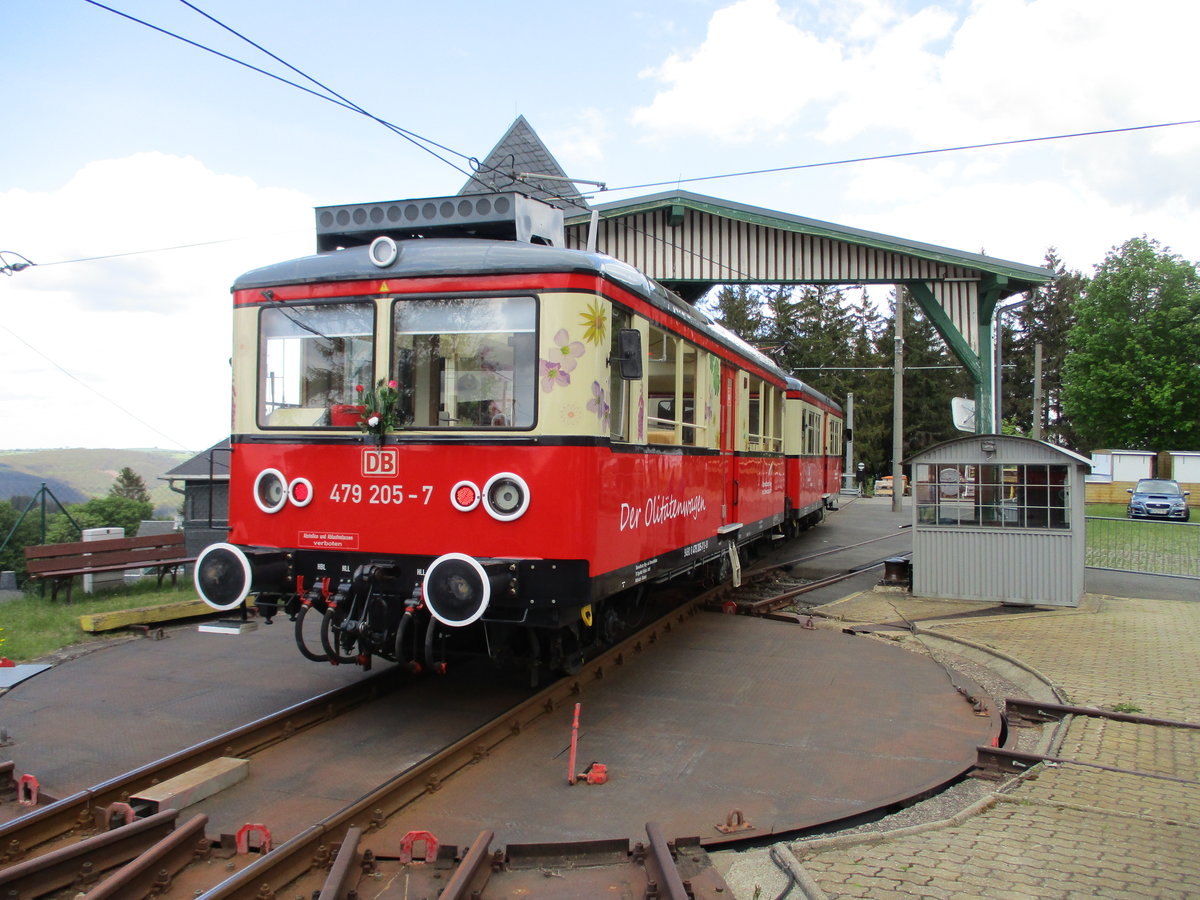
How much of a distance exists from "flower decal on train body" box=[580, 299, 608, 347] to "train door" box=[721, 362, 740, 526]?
3486 mm

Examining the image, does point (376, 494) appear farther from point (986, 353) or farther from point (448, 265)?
point (986, 353)

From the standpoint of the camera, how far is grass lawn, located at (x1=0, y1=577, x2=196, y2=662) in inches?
305

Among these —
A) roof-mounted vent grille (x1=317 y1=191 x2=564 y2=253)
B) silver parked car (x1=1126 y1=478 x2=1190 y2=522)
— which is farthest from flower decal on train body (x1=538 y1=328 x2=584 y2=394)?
silver parked car (x1=1126 y1=478 x2=1190 y2=522)

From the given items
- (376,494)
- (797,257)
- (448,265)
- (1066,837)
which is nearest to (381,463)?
(376,494)

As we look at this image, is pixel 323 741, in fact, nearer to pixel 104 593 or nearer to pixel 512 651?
pixel 512 651

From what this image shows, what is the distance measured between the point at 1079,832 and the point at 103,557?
10252 millimetres

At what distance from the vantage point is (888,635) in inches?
354

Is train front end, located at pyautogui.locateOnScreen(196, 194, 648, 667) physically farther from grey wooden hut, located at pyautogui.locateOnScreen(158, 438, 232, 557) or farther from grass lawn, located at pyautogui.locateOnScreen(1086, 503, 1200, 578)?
grass lawn, located at pyautogui.locateOnScreen(1086, 503, 1200, 578)

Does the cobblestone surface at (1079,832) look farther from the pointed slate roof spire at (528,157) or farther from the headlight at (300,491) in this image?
the pointed slate roof spire at (528,157)

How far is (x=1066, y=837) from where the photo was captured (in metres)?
4.07

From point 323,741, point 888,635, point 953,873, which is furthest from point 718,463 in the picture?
point 953,873

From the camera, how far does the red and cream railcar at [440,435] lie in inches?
204

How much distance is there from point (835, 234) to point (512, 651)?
1082 cm

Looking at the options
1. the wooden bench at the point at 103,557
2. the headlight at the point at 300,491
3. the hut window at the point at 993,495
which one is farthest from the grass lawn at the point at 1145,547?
the wooden bench at the point at 103,557
